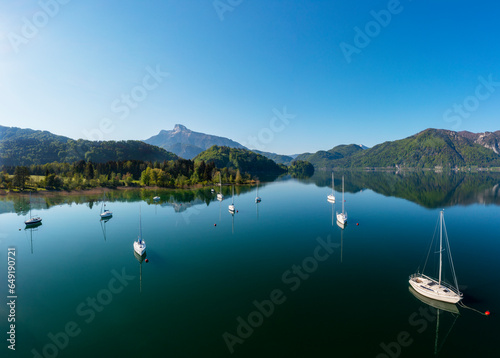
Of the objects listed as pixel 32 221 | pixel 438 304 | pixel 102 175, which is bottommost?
pixel 438 304

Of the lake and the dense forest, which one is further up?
the dense forest

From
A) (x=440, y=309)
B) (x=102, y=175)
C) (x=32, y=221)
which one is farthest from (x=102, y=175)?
(x=440, y=309)

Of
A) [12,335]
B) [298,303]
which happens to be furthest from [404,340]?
[12,335]

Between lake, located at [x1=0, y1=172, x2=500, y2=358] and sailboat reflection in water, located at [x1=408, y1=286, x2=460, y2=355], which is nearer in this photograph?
lake, located at [x1=0, y1=172, x2=500, y2=358]

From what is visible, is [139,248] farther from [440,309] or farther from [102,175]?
[102,175]

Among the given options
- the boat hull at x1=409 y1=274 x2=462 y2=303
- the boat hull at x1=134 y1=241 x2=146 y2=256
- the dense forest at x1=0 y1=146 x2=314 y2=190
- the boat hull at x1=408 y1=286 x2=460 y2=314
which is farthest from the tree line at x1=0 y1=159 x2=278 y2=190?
the boat hull at x1=408 y1=286 x2=460 y2=314

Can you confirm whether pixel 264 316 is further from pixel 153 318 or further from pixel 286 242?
pixel 286 242

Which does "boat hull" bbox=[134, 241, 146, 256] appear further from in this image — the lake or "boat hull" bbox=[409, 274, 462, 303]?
"boat hull" bbox=[409, 274, 462, 303]
